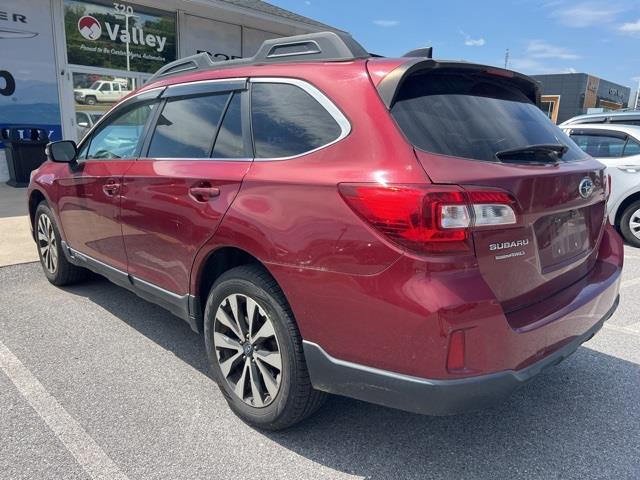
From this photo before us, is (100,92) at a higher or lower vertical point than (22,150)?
higher

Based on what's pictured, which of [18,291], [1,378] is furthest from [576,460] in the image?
[18,291]

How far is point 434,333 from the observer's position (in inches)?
73.3

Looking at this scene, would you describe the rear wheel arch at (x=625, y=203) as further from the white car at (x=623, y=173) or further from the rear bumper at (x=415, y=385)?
the rear bumper at (x=415, y=385)

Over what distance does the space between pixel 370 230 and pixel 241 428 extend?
135 centimetres

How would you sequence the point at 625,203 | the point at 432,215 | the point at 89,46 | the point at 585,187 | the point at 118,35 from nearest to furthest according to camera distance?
the point at 432,215 → the point at 585,187 → the point at 625,203 → the point at 89,46 → the point at 118,35

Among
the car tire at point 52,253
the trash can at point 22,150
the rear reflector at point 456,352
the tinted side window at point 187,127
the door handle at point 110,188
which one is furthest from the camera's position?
the trash can at point 22,150

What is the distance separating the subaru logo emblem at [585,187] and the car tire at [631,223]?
551cm

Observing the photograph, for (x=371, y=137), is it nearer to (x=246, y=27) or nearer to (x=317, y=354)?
(x=317, y=354)

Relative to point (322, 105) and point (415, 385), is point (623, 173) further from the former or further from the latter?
point (415, 385)

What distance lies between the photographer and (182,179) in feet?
9.17

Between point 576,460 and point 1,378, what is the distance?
322cm

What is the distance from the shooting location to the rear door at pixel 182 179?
261 centimetres

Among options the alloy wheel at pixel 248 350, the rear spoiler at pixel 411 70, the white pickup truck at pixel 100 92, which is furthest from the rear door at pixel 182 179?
the white pickup truck at pixel 100 92

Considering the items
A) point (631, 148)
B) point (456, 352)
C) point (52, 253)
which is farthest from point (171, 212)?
point (631, 148)
